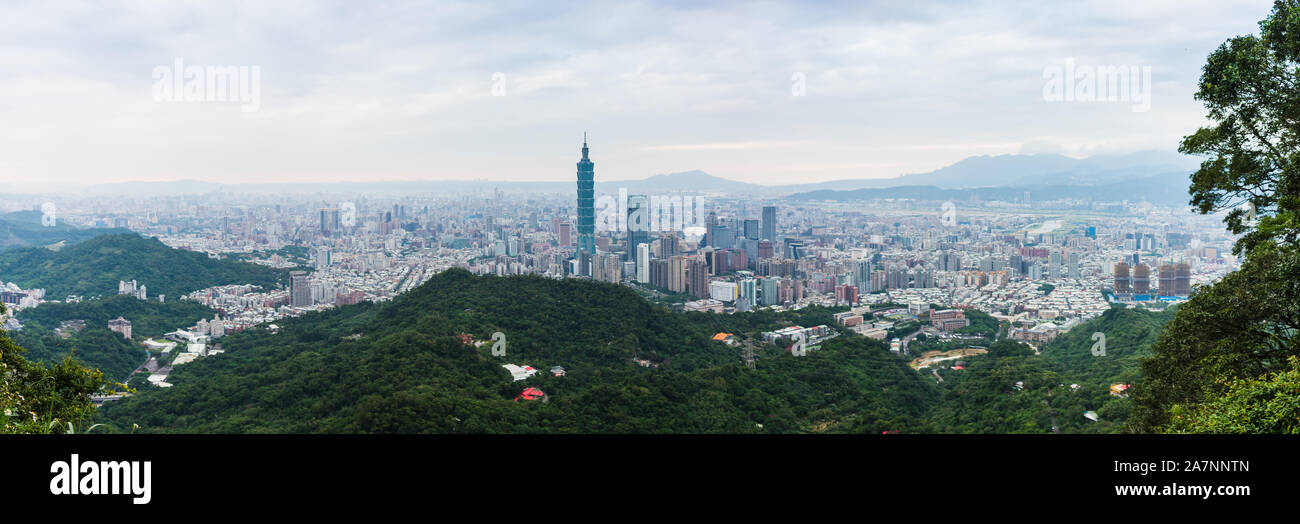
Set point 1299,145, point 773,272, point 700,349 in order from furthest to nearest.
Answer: point 773,272 → point 700,349 → point 1299,145

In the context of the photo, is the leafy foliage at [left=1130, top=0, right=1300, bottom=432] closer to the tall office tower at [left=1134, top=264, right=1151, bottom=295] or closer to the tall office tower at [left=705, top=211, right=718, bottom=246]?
the tall office tower at [left=1134, top=264, right=1151, bottom=295]

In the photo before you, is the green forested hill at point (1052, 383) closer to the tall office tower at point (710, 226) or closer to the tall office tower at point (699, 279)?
the tall office tower at point (699, 279)

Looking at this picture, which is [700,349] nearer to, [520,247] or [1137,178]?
[520,247]

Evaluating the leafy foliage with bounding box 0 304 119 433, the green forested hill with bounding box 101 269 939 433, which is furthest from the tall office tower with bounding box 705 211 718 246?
the leafy foliage with bounding box 0 304 119 433

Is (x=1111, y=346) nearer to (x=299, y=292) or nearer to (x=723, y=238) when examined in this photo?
(x=299, y=292)

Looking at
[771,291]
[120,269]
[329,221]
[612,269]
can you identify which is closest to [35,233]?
[329,221]
